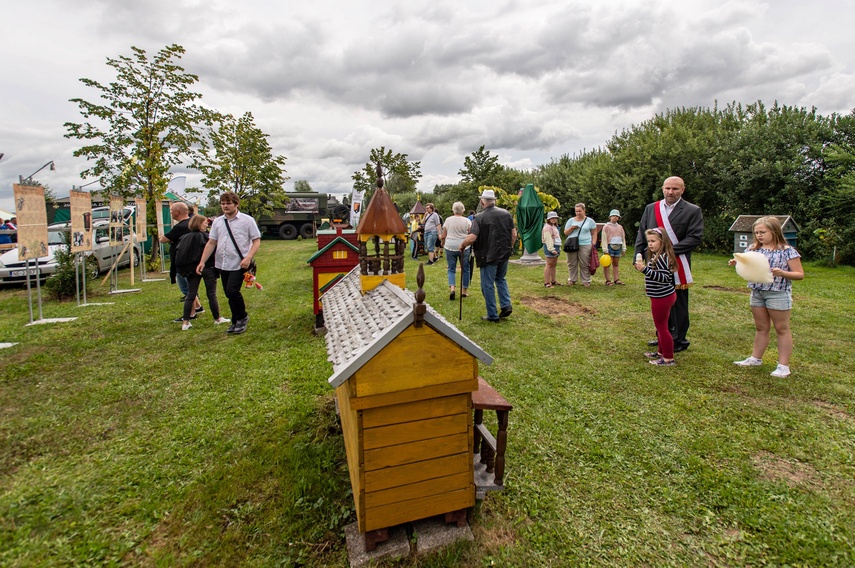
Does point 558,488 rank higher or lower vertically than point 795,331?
lower

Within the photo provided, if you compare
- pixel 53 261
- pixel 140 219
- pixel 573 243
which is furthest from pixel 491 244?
pixel 53 261

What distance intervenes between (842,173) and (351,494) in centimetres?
1557

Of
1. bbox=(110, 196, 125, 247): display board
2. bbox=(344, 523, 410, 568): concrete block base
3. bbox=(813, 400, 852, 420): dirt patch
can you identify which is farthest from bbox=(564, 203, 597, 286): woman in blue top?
bbox=(110, 196, 125, 247): display board

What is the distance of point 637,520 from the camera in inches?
92.7

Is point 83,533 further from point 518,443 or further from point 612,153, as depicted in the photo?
point 612,153

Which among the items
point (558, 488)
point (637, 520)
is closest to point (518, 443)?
point (558, 488)

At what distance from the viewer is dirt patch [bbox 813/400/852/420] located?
333 cm

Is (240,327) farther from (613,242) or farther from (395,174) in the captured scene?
(395,174)

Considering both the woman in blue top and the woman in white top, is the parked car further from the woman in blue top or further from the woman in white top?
the woman in blue top

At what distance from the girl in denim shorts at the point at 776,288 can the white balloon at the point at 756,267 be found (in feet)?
0.33

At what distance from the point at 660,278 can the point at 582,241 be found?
15.1 ft

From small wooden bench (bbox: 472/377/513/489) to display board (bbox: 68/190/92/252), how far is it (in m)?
8.33

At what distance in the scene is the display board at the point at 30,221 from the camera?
5.87 metres

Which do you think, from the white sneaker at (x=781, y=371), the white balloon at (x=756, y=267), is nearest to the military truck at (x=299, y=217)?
the white balloon at (x=756, y=267)
